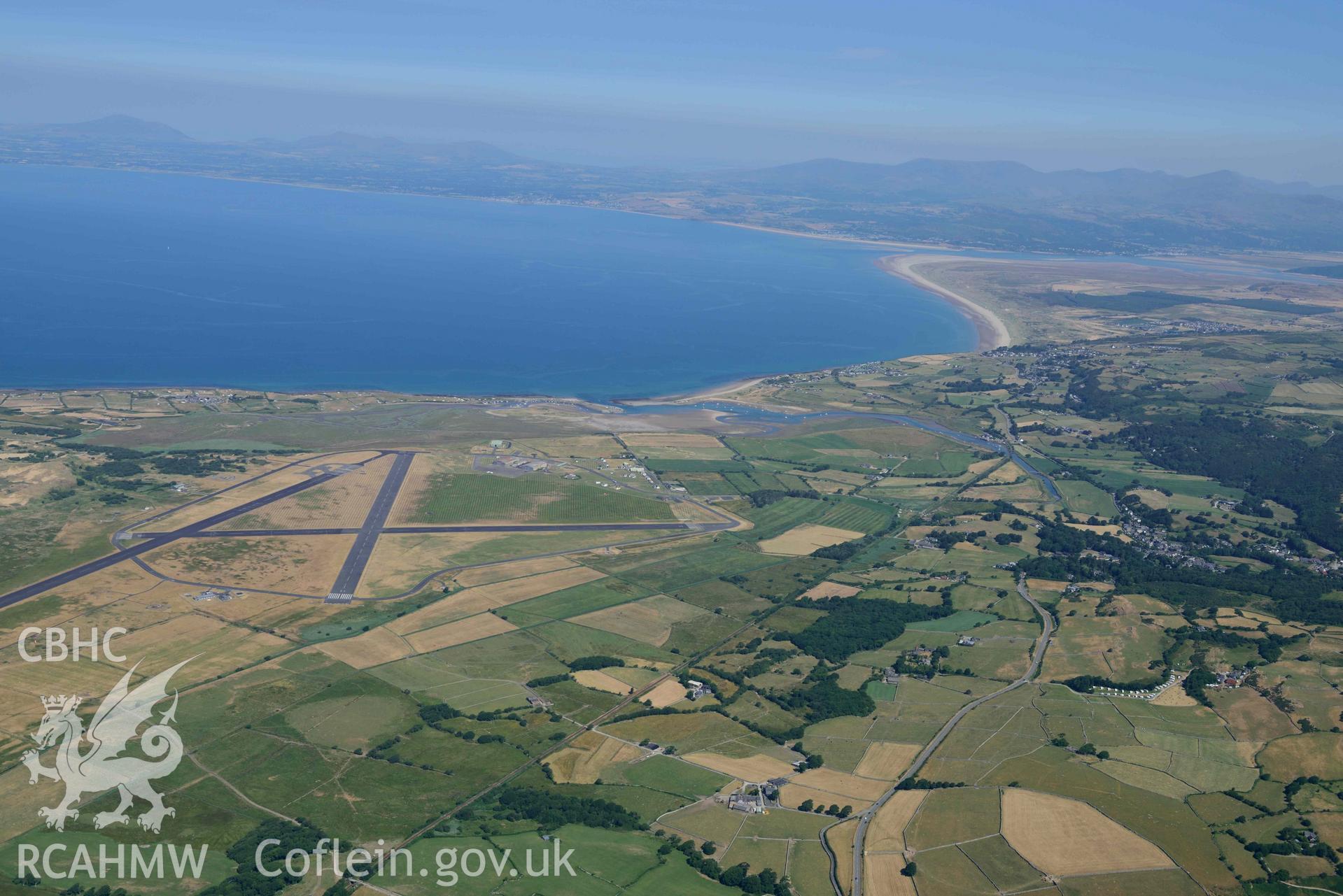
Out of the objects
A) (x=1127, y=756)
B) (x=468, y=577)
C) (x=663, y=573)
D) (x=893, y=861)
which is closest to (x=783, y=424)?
(x=663, y=573)

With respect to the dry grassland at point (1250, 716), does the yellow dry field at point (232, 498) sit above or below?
above

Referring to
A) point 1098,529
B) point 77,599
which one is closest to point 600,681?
point 77,599

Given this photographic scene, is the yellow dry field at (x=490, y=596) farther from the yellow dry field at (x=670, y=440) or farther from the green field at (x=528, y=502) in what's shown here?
the yellow dry field at (x=670, y=440)

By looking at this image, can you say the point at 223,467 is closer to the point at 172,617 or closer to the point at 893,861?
the point at 172,617

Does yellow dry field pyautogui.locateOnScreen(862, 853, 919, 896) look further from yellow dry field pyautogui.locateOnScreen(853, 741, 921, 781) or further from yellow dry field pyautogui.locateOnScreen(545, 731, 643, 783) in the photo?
yellow dry field pyautogui.locateOnScreen(545, 731, 643, 783)

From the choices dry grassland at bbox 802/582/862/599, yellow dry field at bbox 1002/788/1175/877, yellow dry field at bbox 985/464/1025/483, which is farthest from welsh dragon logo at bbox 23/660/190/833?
yellow dry field at bbox 985/464/1025/483

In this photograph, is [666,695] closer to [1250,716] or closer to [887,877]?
[887,877]

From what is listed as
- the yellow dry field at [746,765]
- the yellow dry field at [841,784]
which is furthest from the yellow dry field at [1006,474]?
the yellow dry field at [746,765]
